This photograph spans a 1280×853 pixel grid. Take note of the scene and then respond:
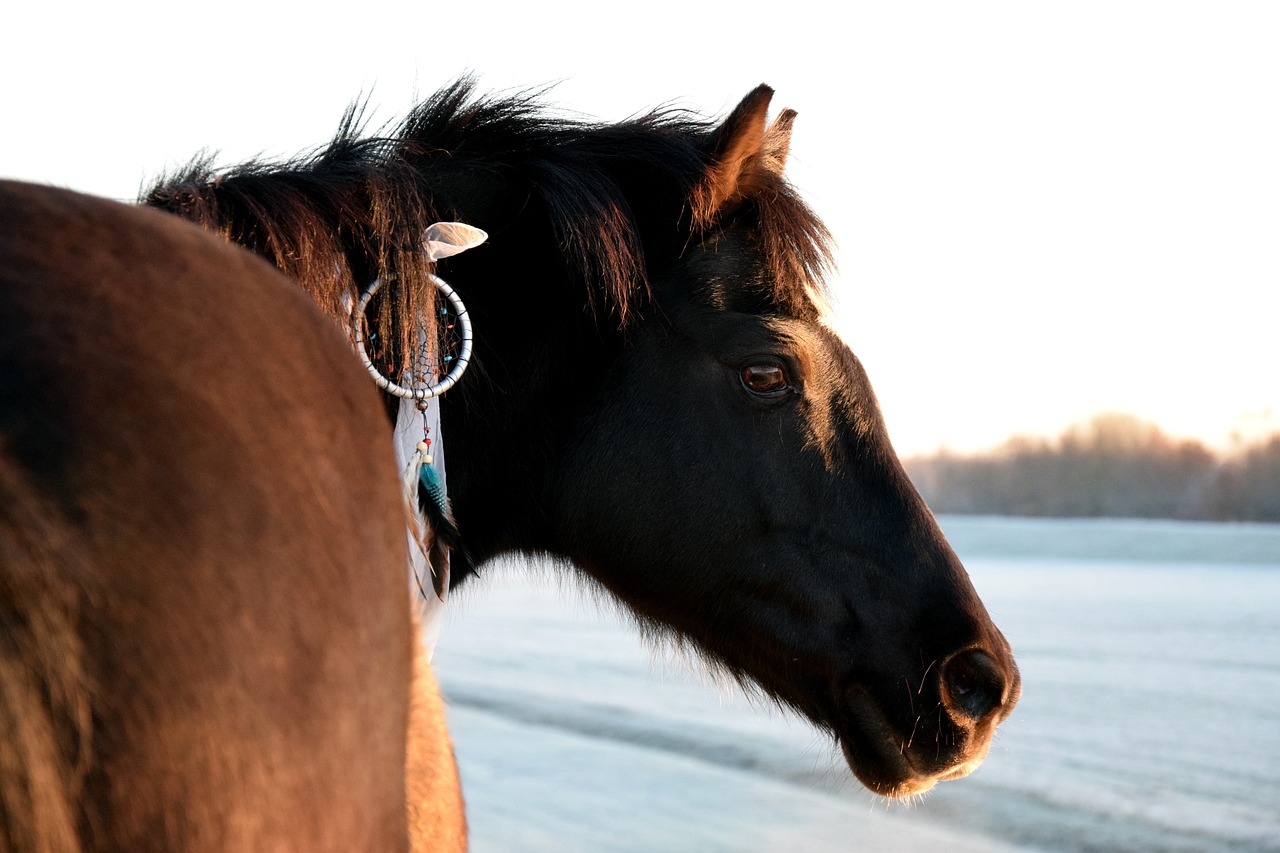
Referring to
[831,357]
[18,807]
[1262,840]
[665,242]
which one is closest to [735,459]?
[831,357]

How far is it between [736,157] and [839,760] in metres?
1.22

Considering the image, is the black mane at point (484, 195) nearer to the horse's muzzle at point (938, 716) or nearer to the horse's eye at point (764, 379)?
the horse's eye at point (764, 379)

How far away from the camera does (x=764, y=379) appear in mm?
1874

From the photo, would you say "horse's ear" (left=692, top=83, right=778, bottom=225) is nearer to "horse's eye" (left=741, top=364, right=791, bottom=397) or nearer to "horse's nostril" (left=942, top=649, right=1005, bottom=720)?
"horse's eye" (left=741, top=364, right=791, bottom=397)

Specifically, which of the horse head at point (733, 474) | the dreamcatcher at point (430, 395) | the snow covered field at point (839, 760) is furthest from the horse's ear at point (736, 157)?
the snow covered field at point (839, 760)

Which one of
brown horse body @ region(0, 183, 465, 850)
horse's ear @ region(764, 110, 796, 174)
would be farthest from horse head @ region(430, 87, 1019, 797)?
brown horse body @ region(0, 183, 465, 850)

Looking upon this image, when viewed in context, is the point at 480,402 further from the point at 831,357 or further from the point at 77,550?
the point at 77,550

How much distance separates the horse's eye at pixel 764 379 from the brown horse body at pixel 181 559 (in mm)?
1089

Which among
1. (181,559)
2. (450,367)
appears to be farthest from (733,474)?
(181,559)

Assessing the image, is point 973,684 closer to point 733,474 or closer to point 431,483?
point 733,474

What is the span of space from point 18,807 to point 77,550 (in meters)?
0.16

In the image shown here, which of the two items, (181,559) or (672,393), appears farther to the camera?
(672,393)

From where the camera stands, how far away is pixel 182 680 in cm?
68

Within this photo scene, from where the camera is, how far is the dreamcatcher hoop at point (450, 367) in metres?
1.59
